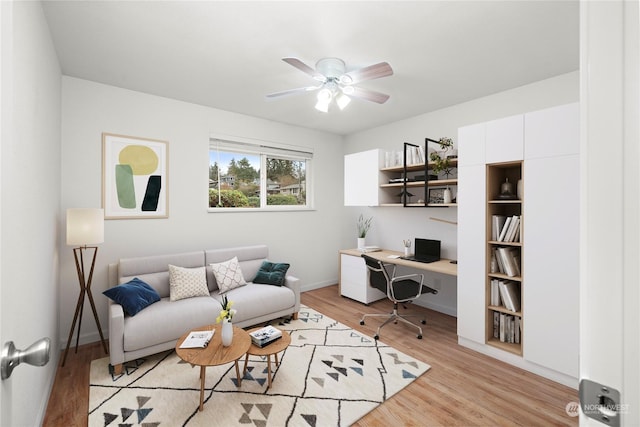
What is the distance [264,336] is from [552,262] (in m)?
2.39

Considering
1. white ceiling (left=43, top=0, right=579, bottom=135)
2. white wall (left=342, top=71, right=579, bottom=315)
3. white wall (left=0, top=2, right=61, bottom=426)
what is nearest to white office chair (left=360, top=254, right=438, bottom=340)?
white wall (left=342, top=71, right=579, bottom=315)

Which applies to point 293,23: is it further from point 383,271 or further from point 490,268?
point 490,268

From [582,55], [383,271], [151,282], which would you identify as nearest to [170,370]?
[151,282]

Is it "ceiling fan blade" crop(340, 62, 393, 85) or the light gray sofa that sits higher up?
"ceiling fan blade" crop(340, 62, 393, 85)

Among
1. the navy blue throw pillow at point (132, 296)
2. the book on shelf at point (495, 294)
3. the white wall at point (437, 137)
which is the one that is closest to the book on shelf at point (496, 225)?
the book on shelf at point (495, 294)

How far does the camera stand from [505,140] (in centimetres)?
259

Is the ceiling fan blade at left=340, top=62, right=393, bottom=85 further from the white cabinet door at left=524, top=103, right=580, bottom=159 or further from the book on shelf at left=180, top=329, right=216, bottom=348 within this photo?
the book on shelf at left=180, top=329, right=216, bottom=348

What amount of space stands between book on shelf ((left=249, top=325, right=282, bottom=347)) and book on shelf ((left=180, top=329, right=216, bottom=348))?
1.10 feet

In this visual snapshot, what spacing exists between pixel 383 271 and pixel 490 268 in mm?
1028

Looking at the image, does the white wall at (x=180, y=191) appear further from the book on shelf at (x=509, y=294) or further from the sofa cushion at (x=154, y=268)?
the book on shelf at (x=509, y=294)

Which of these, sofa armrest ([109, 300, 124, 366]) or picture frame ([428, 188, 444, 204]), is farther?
picture frame ([428, 188, 444, 204])

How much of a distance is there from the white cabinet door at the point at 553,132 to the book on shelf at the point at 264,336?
2575 mm

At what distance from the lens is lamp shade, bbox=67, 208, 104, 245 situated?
249cm

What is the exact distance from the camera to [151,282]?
3.05 meters
